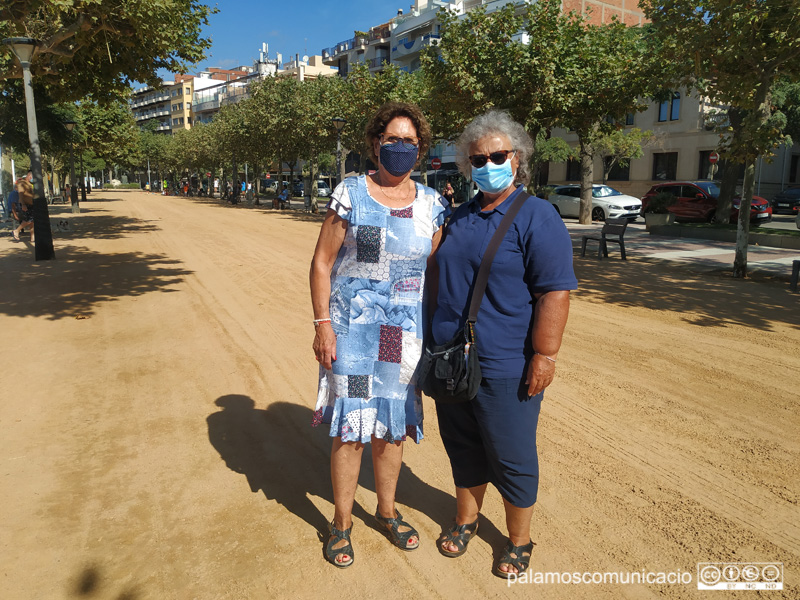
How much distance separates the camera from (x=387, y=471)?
9.31 feet

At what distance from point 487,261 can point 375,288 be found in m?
0.51

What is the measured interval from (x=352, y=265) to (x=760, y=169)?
39.0m

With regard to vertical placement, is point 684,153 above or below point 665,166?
above

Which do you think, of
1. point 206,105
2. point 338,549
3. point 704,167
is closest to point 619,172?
point 704,167

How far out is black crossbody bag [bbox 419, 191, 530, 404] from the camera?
240 cm

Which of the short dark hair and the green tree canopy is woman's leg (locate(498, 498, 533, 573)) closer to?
the short dark hair

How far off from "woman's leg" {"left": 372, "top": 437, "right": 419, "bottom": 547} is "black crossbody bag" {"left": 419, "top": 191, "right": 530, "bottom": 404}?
0.46 metres

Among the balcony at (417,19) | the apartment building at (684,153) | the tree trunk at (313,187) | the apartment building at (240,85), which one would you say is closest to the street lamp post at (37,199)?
the tree trunk at (313,187)

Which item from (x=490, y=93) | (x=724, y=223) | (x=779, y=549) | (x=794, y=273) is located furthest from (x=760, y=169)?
(x=779, y=549)

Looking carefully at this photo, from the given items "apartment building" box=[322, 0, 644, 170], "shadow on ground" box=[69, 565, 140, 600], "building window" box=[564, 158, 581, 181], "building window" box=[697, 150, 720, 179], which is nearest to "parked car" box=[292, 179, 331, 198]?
"apartment building" box=[322, 0, 644, 170]

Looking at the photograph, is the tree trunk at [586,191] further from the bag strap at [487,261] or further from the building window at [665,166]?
the bag strap at [487,261]

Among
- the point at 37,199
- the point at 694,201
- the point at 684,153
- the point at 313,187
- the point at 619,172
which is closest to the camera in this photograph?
the point at 37,199

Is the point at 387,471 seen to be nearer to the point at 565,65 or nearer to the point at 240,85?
the point at 565,65

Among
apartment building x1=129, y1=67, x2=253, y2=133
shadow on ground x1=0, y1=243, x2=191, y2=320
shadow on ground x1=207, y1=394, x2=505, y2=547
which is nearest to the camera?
shadow on ground x1=207, y1=394, x2=505, y2=547
